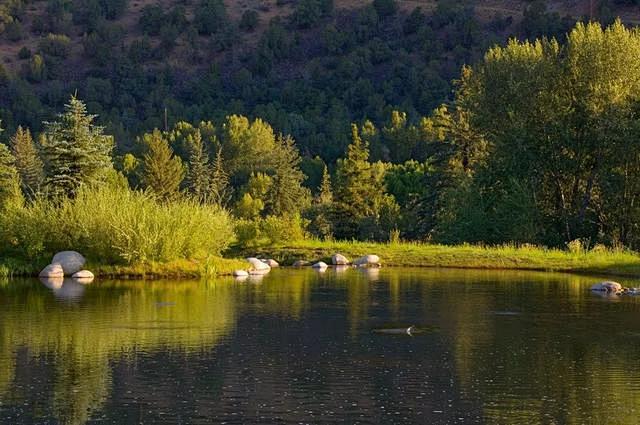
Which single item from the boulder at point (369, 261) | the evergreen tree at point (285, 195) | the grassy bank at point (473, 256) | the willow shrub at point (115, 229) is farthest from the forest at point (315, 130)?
the boulder at point (369, 261)

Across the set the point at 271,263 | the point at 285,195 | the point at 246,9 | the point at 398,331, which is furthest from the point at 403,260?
the point at 246,9

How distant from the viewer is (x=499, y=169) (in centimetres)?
5269

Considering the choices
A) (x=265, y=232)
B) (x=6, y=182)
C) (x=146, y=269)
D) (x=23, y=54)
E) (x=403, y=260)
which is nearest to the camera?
(x=146, y=269)

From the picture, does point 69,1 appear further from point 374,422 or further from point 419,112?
point 374,422

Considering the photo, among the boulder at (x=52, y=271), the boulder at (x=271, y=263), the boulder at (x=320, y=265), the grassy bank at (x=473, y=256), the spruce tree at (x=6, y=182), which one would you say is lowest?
the boulder at (x=271, y=263)

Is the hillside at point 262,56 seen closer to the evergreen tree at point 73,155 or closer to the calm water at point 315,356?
the evergreen tree at point 73,155

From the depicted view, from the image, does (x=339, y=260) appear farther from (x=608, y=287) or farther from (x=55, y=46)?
(x=55, y=46)

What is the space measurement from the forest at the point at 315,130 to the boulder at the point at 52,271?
4.92 feet

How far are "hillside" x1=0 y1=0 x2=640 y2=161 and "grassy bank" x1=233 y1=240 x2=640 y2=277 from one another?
52.3 meters

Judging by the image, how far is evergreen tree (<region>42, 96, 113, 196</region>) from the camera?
1774 inches

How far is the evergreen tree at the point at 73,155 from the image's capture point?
45.1 meters

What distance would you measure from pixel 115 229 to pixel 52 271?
265 cm

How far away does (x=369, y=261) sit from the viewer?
43969 millimetres

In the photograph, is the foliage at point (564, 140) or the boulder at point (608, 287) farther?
the foliage at point (564, 140)
